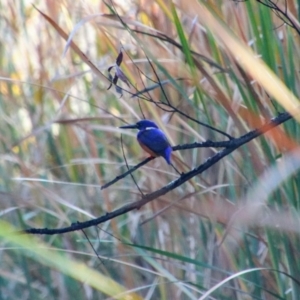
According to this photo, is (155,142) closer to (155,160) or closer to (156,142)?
(156,142)

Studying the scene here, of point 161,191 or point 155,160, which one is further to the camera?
point 155,160

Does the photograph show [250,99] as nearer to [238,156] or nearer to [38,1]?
[238,156]

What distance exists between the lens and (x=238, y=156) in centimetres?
111

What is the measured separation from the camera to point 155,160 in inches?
50.8

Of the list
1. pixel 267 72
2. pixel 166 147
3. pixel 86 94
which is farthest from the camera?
pixel 86 94

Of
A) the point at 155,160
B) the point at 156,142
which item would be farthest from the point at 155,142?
the point at 155,160

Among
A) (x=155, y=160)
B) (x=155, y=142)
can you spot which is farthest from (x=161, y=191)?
(x=155, y=160)

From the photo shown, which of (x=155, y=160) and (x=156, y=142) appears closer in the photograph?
(x=156, y=142)

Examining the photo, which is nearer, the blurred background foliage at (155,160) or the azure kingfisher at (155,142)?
the azure kingfisher at (155,142)

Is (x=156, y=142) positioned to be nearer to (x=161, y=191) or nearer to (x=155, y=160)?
(x=161, y=191)

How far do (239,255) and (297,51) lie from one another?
0.37 meters

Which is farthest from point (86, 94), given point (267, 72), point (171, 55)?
point (267, 72)

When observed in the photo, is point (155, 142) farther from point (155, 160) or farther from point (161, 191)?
point (155, 160)

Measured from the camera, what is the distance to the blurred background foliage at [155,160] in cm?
94
